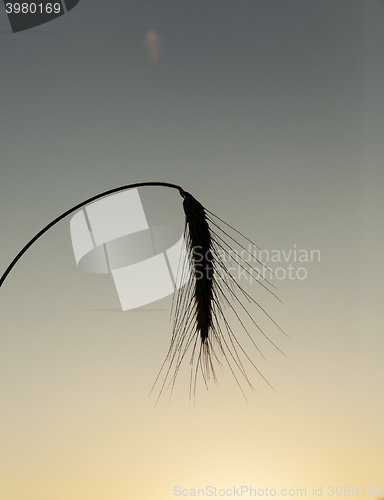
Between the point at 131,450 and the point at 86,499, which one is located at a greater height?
the point at 131,450

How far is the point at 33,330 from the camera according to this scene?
1.38 meters

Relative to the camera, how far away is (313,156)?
1.46 metres

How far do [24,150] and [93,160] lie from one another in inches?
8.9

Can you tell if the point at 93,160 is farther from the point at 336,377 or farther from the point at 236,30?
the point at 336,377

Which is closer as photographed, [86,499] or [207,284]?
[207,284]

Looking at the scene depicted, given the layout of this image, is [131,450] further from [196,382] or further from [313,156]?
[313,156]

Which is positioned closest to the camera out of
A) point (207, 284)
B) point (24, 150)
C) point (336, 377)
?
point (207, 284)

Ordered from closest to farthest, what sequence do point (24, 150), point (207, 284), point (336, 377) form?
point (207, 284) < point (24, 150) < point (336, 377)

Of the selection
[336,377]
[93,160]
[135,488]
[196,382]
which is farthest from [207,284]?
[135,488]

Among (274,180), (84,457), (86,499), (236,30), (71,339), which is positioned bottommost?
(86,499)

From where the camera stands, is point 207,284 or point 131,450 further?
point 131,450

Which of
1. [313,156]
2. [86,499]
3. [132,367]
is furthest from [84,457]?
[313,156]

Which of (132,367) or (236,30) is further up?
(236,30)

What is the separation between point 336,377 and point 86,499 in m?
0.98
